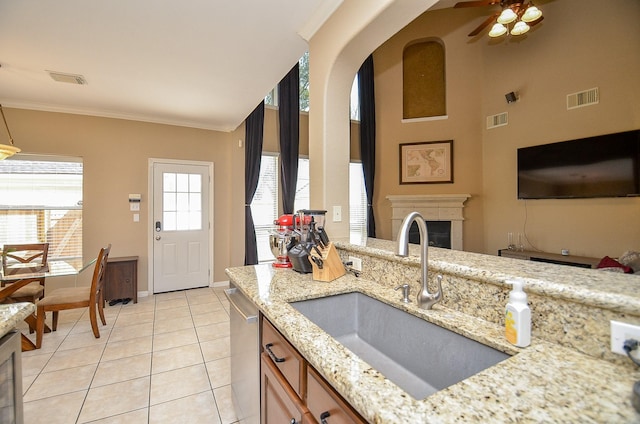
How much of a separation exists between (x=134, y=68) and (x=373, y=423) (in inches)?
133

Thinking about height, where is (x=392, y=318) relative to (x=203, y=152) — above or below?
below

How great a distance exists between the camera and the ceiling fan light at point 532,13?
3.51 m

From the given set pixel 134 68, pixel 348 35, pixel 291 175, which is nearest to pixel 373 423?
pixel 348 35

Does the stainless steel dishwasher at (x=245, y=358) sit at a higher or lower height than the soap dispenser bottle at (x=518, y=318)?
lower

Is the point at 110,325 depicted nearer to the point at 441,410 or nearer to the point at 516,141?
the point at 441,410

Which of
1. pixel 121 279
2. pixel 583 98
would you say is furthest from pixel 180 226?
pixel 583 98

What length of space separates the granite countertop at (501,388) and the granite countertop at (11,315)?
943 millimetres

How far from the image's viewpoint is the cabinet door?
100 cm

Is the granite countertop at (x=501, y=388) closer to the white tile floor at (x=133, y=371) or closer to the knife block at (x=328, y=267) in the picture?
the knife block at (x=328, y=267)

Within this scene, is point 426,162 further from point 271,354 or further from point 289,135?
point 271,354

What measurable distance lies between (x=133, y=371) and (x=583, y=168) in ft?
18.5

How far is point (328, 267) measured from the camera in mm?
1657

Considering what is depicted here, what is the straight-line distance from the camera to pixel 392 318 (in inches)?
51.1

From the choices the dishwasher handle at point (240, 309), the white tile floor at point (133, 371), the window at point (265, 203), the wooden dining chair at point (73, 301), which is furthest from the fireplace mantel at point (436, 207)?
the wooden dining chair at point (73, 301)
